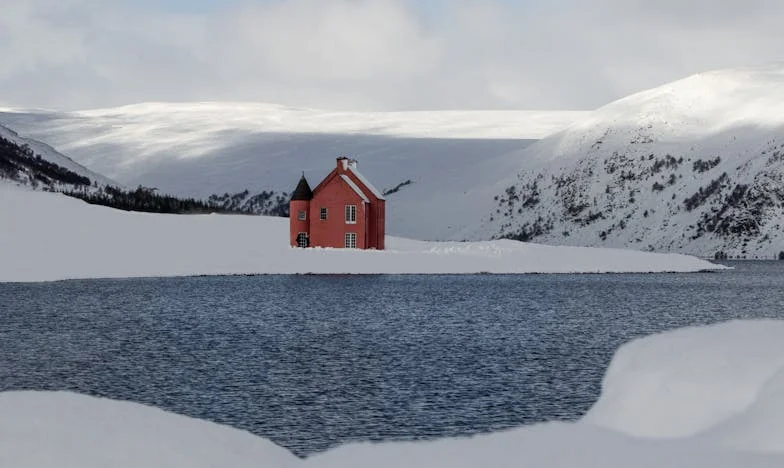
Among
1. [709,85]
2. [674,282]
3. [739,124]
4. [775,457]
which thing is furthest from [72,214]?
[709,85]

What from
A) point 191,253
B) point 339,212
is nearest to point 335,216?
point 339,212

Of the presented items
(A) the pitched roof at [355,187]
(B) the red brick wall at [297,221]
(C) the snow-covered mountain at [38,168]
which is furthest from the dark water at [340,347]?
(C) the snow-covered mountain at [38,168]

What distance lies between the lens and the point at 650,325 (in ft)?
152

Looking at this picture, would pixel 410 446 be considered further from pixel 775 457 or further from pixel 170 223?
pixel 170 223

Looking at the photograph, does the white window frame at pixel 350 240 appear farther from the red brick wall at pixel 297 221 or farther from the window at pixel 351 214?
the red brick wall at pixel 297 221

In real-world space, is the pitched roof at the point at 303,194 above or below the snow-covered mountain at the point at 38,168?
below

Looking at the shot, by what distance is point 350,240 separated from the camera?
87188 mm

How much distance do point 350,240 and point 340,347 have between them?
5088 cm

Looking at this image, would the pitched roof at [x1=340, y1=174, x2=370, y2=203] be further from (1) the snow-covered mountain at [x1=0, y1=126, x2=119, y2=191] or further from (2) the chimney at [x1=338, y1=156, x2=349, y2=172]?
(1) the snow-covered mountain at [x1=0, y1=126, x2=119, y2=191]

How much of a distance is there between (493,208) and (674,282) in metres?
89.6

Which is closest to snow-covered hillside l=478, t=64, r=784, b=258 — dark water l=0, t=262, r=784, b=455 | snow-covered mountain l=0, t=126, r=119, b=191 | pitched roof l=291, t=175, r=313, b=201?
snow-covered mountain l=0, t=126, r=119, b=191

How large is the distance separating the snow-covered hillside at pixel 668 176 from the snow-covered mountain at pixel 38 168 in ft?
187

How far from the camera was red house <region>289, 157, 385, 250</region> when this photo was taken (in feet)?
284

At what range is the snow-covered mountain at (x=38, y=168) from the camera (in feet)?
397
